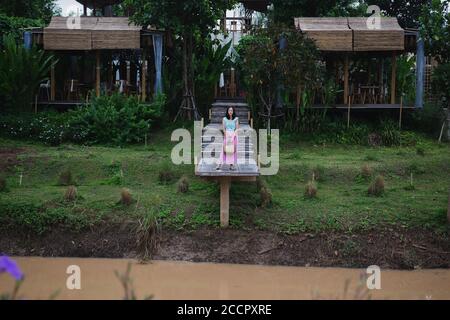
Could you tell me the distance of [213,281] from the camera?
8273mm

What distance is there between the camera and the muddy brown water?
7559 millimetres

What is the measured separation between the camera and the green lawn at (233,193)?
384 inches

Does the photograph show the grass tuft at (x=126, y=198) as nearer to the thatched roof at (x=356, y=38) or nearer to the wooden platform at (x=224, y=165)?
the wooden platform at (x=224, y=165)

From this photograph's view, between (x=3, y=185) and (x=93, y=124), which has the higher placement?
(x=93, y=124)

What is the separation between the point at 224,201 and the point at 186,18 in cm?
782

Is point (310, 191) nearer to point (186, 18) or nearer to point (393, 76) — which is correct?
point (186, 18)

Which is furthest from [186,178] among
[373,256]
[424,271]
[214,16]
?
[214,16]

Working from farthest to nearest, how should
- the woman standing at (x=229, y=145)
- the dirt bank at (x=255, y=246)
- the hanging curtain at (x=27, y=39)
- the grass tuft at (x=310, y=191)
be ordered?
1. the hanging curtain at (x=27, y=39)
2. the grass tuft at (x=310, y=191)
3. the woman standing at (x=229, y=145)
4. the dirt bank at (x=255, y=246)

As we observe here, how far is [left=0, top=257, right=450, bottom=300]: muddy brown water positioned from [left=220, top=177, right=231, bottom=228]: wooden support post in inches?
32.1

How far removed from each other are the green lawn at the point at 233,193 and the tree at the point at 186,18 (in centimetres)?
293

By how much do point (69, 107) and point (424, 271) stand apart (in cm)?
1144

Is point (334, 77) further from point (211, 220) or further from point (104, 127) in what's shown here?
point (211, 220)

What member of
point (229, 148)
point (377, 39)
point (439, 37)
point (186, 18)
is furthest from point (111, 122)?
point (439, 37)

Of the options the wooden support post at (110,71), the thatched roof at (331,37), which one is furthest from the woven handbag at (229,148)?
the wooden support post at (110,71)
